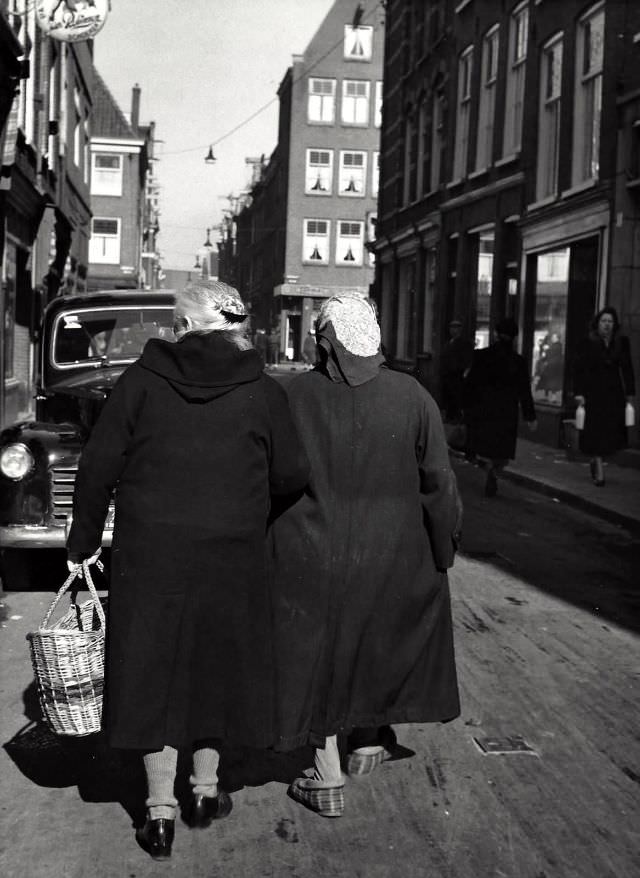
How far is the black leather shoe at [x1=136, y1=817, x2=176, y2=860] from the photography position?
350 centimetres

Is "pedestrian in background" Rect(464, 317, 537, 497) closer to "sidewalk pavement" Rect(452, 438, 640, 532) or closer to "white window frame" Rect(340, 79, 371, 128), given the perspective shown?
"sidewalk pavement" Rect(452, 438, 640, 532)

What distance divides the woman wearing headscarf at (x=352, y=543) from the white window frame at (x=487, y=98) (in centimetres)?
1993

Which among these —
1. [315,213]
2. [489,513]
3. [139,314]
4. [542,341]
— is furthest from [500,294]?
[315,213]

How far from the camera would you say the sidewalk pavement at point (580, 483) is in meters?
10.9

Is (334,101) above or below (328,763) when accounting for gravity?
above

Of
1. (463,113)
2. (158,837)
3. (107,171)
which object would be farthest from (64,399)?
(107,171)

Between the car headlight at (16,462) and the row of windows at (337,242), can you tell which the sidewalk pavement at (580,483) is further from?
the row of windows at (337,242)

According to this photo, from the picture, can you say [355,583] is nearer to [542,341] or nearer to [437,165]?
[542,341]

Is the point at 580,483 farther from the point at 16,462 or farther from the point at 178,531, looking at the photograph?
the point at 178,531

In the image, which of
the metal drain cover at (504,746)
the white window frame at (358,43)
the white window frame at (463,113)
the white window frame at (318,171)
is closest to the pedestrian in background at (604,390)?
the metal drain cover at (504,746)

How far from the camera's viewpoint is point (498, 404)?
12.3 meters

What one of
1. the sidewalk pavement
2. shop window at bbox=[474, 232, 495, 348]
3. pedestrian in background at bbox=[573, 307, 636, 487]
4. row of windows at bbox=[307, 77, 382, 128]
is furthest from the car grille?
row of windows at bbox=[307, 77, 382, 128]

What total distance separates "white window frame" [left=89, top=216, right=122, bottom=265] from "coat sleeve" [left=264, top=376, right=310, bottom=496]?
168 feet

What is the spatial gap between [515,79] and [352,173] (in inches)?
1428
